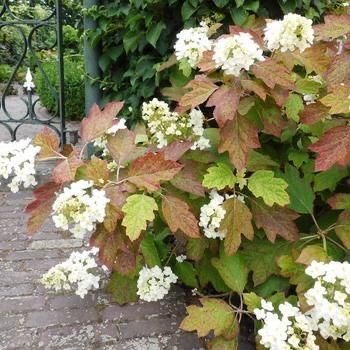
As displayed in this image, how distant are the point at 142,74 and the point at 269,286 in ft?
4.54

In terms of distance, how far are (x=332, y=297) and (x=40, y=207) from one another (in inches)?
31.8

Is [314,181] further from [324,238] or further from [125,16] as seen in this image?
[125,16]

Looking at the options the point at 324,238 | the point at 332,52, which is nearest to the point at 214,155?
the point at 324,238

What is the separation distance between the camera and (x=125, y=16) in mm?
2436

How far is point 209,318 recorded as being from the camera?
1.31 metres

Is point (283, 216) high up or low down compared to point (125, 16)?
down

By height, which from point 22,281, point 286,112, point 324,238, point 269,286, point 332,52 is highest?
point 332,52

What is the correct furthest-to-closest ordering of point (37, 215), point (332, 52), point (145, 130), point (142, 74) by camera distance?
point (142, 74) → point (145, 130) → point (332, 52) → point (37, 215)

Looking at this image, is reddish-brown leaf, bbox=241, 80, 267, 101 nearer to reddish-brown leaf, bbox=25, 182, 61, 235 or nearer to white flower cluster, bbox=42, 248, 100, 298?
reddish-brown leaf, bbox=25, 182, 61, 235

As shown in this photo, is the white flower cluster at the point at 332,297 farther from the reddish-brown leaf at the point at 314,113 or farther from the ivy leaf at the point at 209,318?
the reddish-brown leaf at the point at 314,113

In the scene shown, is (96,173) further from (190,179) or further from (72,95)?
(72,95)

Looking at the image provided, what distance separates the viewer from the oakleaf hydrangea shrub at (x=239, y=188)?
3.80ft

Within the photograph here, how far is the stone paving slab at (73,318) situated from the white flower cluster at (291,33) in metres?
1.05

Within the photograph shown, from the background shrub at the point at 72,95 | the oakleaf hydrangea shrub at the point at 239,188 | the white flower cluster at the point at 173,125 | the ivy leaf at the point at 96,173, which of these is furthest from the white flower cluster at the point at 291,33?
the background shrub at the point at 72,95
